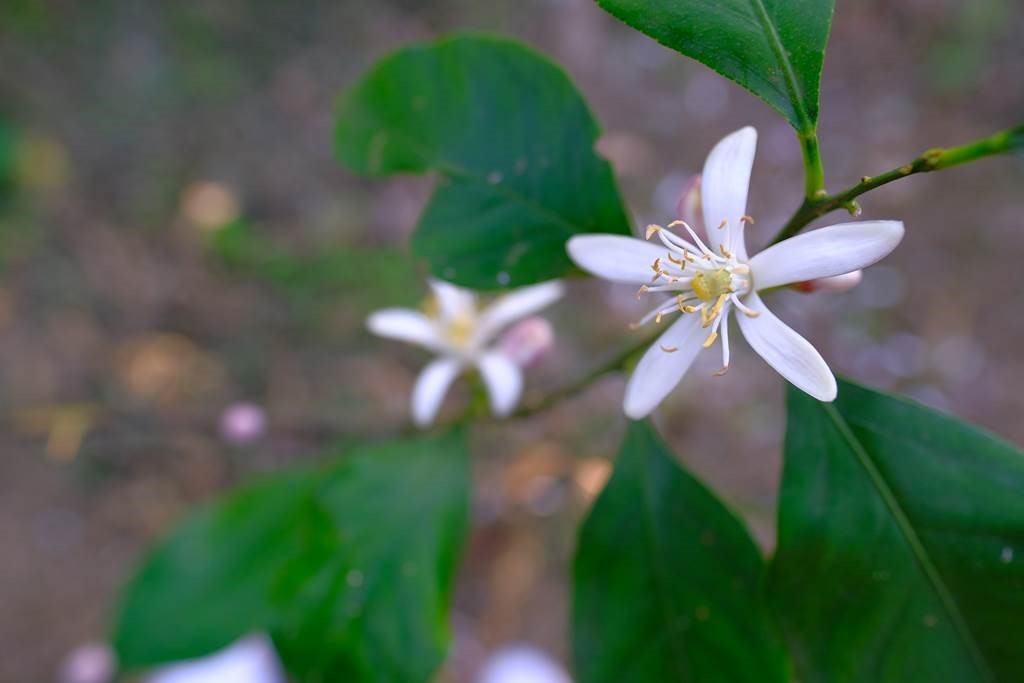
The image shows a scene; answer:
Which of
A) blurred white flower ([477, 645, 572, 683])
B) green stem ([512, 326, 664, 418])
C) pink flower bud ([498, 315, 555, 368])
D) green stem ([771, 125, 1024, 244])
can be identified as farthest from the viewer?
blurred white flower ([477, 645, 572, 683])

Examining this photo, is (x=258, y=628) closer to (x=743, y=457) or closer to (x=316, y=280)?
(x=316, y=280)

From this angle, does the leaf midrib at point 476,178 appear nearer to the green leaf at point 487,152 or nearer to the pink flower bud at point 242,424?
the green leaf at point 487,152

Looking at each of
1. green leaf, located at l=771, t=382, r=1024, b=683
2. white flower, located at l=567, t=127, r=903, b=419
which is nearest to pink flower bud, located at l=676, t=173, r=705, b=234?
white flower, located at l=567, t=127, r=903, b=419

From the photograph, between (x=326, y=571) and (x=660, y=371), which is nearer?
(x=660, y=371)

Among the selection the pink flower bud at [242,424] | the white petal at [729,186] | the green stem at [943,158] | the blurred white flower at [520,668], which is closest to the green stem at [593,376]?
the white petal at [729,186]

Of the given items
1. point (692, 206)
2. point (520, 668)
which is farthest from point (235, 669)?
point (692, 206)

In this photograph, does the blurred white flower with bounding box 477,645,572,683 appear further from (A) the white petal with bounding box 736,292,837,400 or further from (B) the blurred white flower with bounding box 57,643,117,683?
(A) the white petal with bounding box 736,292,837,400

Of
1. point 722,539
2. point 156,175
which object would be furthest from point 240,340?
point 722,539

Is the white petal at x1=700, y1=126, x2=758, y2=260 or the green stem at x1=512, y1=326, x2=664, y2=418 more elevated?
the white petal at x1=700, y1=126, x2=758, y2=260

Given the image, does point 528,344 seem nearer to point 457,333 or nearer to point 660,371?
point 457,333
